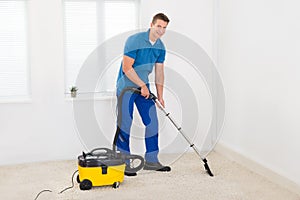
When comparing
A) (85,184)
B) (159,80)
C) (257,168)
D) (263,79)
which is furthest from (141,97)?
(257,168)

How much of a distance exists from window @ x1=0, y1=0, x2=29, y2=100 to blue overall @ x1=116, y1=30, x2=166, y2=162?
2.85ft

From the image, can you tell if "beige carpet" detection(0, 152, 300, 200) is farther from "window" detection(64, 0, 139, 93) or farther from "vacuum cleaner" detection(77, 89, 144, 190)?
"window" detection(64, 0, 139, 93)

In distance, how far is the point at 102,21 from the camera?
13.4 feet

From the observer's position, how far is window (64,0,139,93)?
4.00 meters

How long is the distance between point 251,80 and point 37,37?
1.77 meters

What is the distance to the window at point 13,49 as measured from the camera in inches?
152

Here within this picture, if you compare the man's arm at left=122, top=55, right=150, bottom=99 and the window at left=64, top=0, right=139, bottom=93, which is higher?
the window at left=64, top=0, right=139, bottom=93

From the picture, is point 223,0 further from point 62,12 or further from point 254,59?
point 62,12

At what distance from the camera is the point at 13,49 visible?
12.8 feet

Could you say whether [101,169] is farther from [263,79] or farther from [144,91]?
[263,79]

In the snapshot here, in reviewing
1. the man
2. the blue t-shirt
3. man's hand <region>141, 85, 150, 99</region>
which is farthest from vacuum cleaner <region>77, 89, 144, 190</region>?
the blue t-shirt

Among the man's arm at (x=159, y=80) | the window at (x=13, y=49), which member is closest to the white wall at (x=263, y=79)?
the man's arm at (x=159, y=80)

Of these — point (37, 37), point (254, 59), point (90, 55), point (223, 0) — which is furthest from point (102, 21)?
point (254, 59)

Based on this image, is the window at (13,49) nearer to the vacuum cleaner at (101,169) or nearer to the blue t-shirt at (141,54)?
the blue t-shirt at (141,54)
